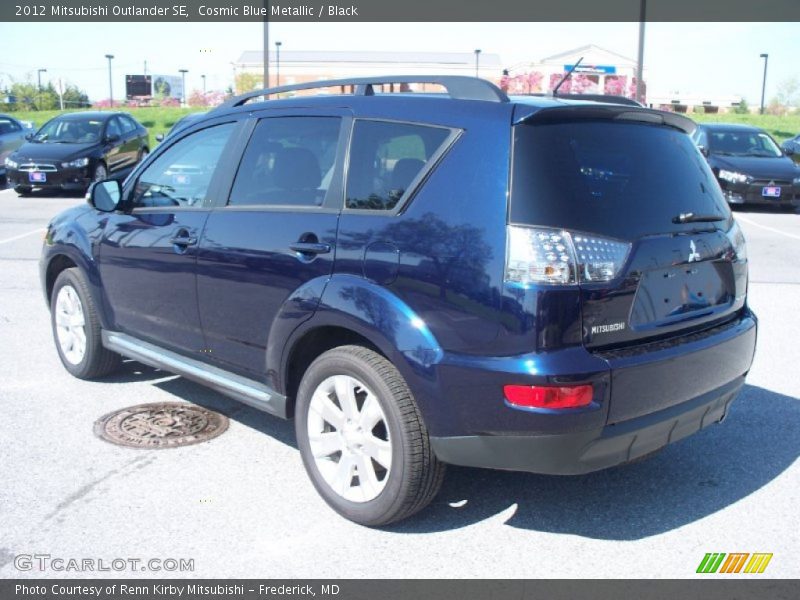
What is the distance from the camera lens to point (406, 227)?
3.36m

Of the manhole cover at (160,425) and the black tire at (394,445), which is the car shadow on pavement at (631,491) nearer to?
the black tire at (394,445)

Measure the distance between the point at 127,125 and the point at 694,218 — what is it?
1770 cm

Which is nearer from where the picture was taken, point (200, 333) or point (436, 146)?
point (436, 146)

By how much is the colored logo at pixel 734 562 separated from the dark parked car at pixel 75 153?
1450cm

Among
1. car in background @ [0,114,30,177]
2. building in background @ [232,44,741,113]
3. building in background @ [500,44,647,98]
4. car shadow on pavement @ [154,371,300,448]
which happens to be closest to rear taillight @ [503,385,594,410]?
car shadow on pavement @ [154,371,300,448]

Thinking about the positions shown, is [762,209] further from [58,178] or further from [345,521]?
[345,521]

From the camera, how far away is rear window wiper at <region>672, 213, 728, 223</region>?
3.46m

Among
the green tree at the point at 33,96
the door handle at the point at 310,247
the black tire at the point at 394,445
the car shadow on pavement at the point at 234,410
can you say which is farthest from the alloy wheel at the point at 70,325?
the green tree at the point at 33,96

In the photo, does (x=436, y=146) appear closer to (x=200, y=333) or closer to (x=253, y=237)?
(x=253, y=237)

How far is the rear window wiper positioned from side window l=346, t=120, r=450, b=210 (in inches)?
40.9

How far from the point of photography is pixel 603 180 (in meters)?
3.26

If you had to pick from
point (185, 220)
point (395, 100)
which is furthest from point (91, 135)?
point (395, 100)

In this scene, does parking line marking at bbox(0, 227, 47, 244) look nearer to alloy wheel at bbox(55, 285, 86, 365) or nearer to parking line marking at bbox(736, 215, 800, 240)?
alloy wheel at bbox(55, 285, 86, 365)
